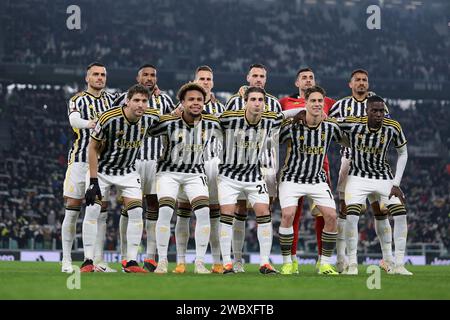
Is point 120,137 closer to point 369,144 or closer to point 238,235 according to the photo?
point 238,235

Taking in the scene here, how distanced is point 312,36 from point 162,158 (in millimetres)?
29551

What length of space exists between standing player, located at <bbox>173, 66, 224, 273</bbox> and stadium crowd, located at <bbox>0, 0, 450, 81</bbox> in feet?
75.6

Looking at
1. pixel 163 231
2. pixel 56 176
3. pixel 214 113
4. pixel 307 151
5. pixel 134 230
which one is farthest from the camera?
pixel 56 176

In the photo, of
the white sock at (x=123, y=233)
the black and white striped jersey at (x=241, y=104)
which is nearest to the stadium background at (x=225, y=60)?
the white sock at (x=123, y=233)

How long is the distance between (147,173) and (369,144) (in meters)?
2.95

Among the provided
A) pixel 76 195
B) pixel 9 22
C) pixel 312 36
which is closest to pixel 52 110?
pixel 9 22

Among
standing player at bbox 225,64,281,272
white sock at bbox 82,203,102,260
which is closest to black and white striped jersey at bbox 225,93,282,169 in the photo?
standing player at bbox 225,64,281,272

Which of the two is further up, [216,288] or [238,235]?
[238,235]

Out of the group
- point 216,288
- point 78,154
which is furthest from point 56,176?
point 216,288

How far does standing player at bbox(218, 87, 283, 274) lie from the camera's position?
10.6 metres

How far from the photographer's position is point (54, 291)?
7559mm

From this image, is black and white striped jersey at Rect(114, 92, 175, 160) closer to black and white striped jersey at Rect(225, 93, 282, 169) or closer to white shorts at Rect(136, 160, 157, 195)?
white shorts at Rect(136, 160, 157, 195)

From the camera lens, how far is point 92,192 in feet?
32.4

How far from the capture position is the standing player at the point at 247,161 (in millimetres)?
10586
